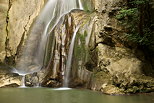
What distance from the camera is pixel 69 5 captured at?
17.0 m

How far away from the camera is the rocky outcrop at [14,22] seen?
16.0 m

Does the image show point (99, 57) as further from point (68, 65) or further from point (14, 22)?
point (14, 22)

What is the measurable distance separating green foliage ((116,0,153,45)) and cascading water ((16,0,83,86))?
4.77m

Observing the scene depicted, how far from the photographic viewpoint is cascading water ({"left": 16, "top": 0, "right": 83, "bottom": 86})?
1491 centimetres

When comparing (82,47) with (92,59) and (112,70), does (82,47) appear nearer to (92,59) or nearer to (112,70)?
(92,59)

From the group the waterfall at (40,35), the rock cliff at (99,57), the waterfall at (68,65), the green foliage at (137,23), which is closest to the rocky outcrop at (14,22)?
the waterfall at (40,35)

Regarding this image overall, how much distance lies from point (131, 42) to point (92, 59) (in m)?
2.06

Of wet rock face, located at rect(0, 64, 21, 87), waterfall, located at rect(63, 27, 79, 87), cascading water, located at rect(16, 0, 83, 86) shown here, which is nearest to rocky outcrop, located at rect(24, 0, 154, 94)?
waterfall, located at rect(63, 27, 79, 87)

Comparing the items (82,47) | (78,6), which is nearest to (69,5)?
(78,6)

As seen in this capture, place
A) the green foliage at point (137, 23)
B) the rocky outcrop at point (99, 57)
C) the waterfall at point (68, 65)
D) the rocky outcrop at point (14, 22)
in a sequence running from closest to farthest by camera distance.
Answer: the rocky outcrop at point (99, 57)
the green foliage at point (137, 23)
the waterfall at point (68, 65)
the rocky outcrop at point (14, 22)

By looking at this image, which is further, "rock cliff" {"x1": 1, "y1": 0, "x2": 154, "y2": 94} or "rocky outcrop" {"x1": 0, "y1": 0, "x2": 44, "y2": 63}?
"rocky outcrop" {"x1": 0, "y1": 0, "x2": 44, "y2": 63}

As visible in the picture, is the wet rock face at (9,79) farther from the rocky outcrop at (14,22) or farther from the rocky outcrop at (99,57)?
the rocky outcrop at (14,22)

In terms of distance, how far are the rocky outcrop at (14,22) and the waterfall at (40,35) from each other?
1.62ft

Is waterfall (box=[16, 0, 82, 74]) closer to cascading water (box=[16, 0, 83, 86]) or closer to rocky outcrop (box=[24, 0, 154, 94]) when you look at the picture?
cascading water (box=[16, 0, 83, 86])
